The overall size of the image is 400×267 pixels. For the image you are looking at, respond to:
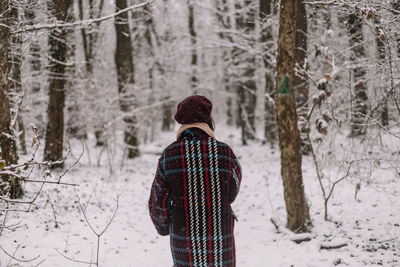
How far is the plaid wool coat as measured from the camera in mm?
2494

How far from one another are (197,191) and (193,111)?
0.62m

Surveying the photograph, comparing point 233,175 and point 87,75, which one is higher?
point 87,75

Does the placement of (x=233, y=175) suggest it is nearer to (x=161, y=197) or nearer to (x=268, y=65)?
(x=161, y=197)

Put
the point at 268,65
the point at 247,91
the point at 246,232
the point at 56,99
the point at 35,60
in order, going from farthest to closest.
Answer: the point at 247,91
the point at 268,65
the point at 35,60
the point at 56,99
the point at 246,232

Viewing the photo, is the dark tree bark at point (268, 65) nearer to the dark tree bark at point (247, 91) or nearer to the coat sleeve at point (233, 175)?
the dark tree bark at point (247, 91)

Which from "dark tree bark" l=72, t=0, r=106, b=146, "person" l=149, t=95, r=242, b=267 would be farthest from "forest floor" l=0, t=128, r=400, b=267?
"dark tree bark" l=72, t=0, r=106, b=146

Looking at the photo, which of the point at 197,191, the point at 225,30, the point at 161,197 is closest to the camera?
the point at 197,191

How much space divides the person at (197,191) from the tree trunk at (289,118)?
2.88 metres

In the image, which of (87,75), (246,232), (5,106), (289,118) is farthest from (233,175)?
(87,75)

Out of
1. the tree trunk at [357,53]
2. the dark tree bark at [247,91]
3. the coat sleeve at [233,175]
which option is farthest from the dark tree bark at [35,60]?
the dark tree bark at [247,91]

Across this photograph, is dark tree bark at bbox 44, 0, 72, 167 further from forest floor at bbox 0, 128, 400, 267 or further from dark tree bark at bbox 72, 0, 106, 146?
dark tree bark at bbox 72, 0, 106, 146

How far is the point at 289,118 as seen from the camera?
521cm

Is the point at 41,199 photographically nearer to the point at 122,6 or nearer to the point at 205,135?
the point at 205,135

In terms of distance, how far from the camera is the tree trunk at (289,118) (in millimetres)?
5082
